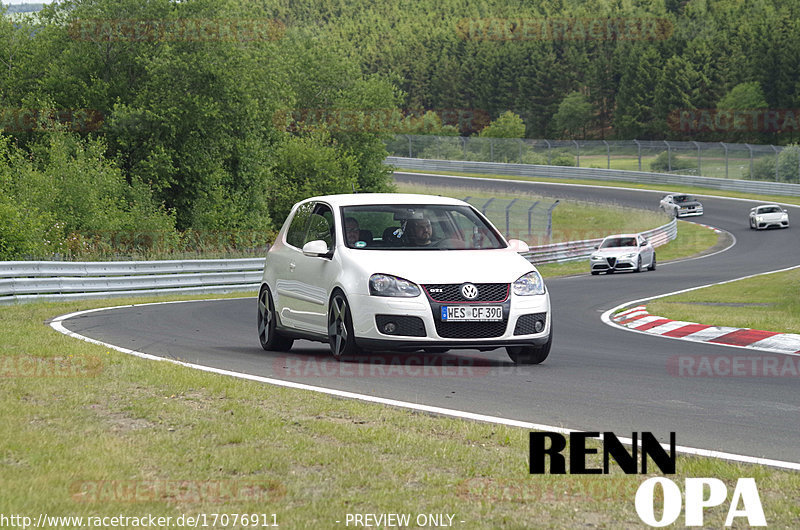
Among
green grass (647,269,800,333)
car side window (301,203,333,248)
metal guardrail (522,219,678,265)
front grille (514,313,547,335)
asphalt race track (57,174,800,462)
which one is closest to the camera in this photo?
asphalt race track (57,174,800,462)

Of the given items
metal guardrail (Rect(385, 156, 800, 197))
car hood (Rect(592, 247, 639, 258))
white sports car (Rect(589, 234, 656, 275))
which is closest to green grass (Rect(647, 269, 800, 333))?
white sports car (Rect(589, 234, 656, 275))

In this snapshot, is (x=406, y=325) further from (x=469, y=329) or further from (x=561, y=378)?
(x=561, y=378)

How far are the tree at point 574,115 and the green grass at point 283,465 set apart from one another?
386 feet

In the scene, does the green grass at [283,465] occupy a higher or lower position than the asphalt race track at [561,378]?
higher

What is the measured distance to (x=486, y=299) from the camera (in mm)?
9352

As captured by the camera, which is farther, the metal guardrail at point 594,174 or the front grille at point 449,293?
the metal guardrail at point 594,174

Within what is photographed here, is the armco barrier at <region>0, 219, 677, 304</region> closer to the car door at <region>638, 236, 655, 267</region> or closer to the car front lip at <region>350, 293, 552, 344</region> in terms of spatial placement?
the car front lip at <region>350, 293, 552, 344</region>

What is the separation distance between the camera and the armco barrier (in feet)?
64.0

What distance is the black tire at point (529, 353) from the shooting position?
10102mm

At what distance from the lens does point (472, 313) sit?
9.28m

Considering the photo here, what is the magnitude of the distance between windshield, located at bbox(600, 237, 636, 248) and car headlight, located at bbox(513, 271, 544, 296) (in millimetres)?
24126

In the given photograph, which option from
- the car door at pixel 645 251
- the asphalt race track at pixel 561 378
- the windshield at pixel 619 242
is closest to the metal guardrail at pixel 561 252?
the windshield at pixel 619 242

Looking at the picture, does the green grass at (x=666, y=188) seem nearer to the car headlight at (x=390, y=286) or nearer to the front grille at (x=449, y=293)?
the front grille at (x=449, y=293)

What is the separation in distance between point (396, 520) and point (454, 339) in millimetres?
4925
